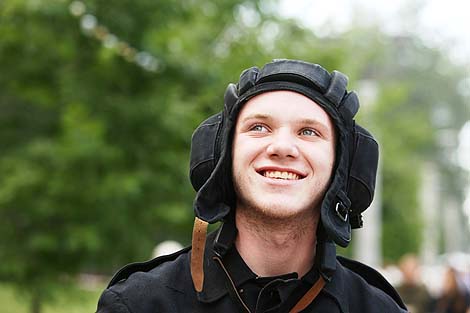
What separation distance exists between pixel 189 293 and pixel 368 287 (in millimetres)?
489

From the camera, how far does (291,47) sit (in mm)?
11711

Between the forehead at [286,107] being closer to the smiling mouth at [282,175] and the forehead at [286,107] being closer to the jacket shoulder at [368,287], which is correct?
the smiling mouth at [282,175]

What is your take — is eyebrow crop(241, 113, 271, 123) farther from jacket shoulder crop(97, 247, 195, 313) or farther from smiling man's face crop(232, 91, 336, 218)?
jacket shoulder crop(97, 247, 195, 313)

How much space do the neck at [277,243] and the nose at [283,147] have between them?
161 mm

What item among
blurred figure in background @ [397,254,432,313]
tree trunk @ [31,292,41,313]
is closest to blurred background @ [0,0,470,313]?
tree trunk @ [31,292,41,313]

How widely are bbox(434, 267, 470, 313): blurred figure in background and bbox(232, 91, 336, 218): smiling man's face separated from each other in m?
9.03

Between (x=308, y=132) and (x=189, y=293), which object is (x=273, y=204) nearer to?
(x=308, y=132)

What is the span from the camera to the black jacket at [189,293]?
2336 millimetres

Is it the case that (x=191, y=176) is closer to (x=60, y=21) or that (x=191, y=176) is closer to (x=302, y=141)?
(x=302, y=141)

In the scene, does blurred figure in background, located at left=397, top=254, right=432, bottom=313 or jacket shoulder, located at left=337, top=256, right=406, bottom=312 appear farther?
blurred figure in background, located at left=397, top=254, right=432, bottom=313

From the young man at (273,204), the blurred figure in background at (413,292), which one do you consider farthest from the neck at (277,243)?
the blurred figure in background at (413,292)

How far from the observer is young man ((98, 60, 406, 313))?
7.75 ft

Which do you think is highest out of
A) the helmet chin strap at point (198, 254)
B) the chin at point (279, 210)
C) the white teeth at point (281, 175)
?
the white teeth at point (281, 175)

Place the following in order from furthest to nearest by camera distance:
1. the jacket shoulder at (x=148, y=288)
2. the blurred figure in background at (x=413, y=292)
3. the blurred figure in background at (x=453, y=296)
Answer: the blurred figure in background at (x=413, y=292)
the blurred figure in background at (x=453, y=296)
the jacket shoulder at (x=148, y=288)
